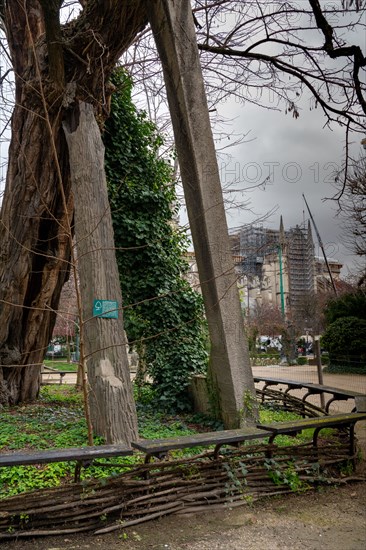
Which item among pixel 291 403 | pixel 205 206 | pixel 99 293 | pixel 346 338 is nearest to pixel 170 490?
pixel 99 293

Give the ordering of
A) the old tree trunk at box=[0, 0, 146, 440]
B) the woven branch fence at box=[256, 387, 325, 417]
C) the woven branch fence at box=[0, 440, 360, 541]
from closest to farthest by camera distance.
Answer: the woven branch fence at box=[0, 440, 360, 541] < the old tree trunk at box=[0, 0, 146, 440] < the woven branch fence at box=[256, 387, 325, 417]

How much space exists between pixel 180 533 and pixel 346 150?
733 centimetres

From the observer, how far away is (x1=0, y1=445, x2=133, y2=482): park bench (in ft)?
11.0

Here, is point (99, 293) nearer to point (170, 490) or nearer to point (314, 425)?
point (170, 490)

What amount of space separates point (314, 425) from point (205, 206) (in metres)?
2.62

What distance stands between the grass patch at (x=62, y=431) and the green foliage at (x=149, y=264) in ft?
2.32

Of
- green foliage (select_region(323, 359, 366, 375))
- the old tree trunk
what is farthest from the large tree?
green foliage (select_region(323, 359, 366, 375))

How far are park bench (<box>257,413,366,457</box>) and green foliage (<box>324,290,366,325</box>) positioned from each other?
17.4 m

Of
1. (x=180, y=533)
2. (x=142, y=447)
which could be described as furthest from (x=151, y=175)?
(x=180, y=533)

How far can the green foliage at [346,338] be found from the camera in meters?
20.4

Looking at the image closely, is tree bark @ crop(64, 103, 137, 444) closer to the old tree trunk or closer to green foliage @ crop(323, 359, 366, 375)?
the old tree trunk

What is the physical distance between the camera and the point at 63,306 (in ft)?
75.1

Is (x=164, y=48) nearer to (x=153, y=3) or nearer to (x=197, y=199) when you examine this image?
(x=153, y=3)

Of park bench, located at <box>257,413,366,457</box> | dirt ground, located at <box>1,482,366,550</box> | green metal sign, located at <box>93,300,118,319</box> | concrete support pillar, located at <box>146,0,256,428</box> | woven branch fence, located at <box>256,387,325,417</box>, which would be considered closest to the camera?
dirt ground, located at <box>1,482,366,550</box>
